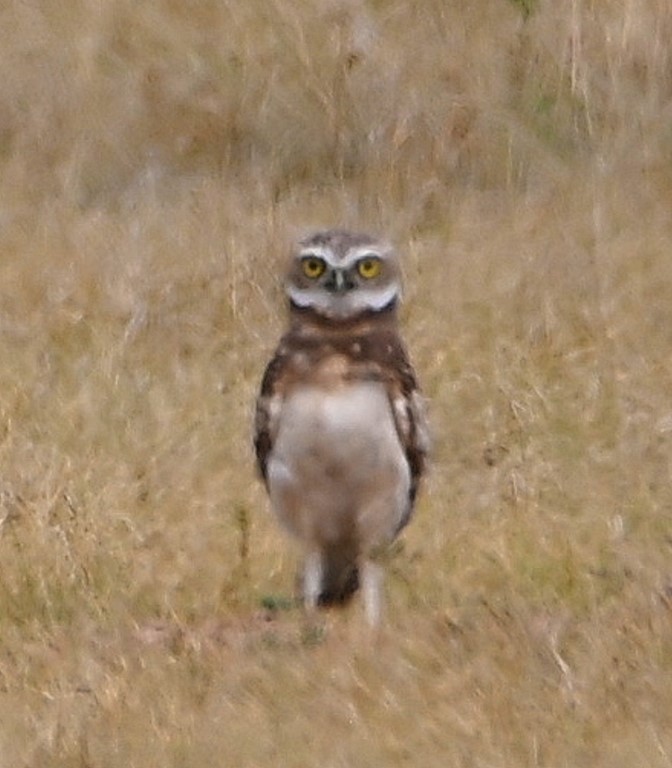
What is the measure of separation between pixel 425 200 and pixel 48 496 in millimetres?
3350

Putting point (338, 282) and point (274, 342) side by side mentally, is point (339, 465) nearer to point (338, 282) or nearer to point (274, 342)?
point (338, 282)

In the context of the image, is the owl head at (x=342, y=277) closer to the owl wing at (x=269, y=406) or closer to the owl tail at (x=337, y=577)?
the owl wing at (x=269, y=406)

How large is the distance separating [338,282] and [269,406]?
357 mm

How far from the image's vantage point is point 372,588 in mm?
5934

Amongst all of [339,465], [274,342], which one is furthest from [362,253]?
[274,342]

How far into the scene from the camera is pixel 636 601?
540 centimetres

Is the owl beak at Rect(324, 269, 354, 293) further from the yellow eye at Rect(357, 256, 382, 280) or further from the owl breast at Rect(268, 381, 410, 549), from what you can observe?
the owl breast at Rect(268, 381, 410, 549)

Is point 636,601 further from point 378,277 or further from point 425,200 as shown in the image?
point 425,200

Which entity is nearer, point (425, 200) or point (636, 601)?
point (636, 601)

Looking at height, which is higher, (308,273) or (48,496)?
(308,273)

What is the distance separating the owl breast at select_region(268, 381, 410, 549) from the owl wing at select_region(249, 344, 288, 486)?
28mm

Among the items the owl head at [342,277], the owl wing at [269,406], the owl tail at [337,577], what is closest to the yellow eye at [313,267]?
the owl head at [342,277]

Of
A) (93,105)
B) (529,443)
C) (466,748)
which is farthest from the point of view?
(93,105)

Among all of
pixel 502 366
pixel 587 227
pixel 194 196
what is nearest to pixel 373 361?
pixel 502 366
